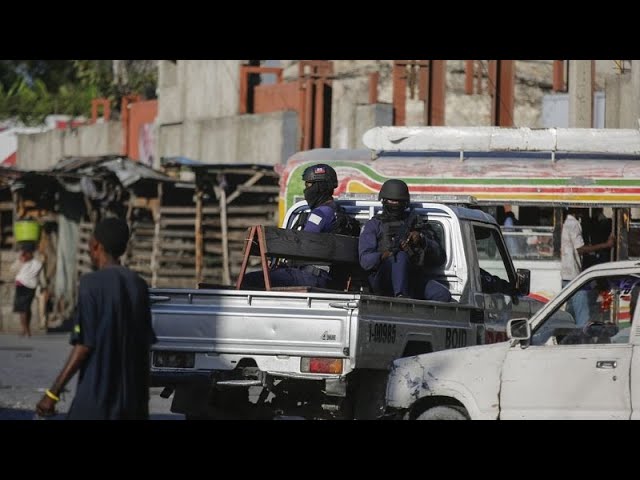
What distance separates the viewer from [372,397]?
966cm

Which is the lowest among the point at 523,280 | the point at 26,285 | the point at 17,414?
the point at 17,414

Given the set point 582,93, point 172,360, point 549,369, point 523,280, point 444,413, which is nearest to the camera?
point 549,369

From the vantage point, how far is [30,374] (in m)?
16.8

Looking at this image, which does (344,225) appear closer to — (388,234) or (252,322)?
(388,234)

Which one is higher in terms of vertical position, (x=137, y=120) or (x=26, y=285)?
(x=137, y=120)

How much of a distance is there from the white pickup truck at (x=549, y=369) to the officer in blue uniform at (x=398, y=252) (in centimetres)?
190

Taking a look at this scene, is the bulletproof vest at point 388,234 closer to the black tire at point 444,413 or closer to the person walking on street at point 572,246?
the black tire at point 444,413

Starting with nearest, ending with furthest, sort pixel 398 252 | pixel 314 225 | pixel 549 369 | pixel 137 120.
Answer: pixel 549 369
pixel 398 252
pixel 314 225
pixel 137 120

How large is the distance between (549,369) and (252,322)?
7.58ft

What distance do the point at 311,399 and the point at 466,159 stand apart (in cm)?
730

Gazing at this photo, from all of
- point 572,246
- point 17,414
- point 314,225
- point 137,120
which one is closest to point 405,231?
point 314,225

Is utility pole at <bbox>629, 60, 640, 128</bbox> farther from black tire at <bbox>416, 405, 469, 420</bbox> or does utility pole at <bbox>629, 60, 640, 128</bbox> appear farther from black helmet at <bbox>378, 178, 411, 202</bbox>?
black tire at <bbox>416, 405, 469, 420</bbox>

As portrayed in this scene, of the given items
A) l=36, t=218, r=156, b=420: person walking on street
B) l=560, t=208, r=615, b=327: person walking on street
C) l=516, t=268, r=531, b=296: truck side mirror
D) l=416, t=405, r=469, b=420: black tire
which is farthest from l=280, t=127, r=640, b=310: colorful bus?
l=36, t=218, r=156, b=420: person walking on street
